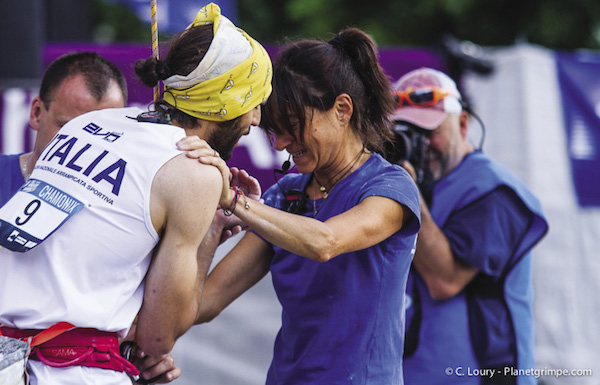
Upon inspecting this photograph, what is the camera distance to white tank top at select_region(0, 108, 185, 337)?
1.57 meters

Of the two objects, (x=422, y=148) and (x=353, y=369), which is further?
(x=422, y=148)

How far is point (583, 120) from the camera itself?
4492 mm

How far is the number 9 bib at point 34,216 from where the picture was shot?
1557mm

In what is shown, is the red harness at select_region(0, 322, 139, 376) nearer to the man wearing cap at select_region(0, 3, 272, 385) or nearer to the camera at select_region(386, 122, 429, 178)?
the man wearing cap at select_region(0, 3, 272, 385)

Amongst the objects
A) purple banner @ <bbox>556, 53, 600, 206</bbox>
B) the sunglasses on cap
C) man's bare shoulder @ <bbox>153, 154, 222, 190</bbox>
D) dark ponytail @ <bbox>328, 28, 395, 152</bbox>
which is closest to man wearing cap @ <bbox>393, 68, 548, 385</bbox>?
the sunglasses on cap

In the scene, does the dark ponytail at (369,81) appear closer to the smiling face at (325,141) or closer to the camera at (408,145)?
the smiling face at (325,141)

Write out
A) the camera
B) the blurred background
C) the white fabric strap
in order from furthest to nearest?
the blurred background → the camera → the white fabric strap

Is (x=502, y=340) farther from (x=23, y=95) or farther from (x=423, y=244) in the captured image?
(x=23, y=95)

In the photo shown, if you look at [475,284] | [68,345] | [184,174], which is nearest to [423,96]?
[475,284]

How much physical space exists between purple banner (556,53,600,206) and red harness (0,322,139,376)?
3643 mm

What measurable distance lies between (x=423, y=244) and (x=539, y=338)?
86.5 inches

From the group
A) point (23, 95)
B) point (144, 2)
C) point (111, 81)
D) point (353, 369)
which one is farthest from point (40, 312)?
point (144, 2)

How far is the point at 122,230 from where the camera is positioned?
1.59 m

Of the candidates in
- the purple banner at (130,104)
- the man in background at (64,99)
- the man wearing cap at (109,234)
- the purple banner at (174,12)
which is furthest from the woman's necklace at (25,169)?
the purple banner at (174,12)
